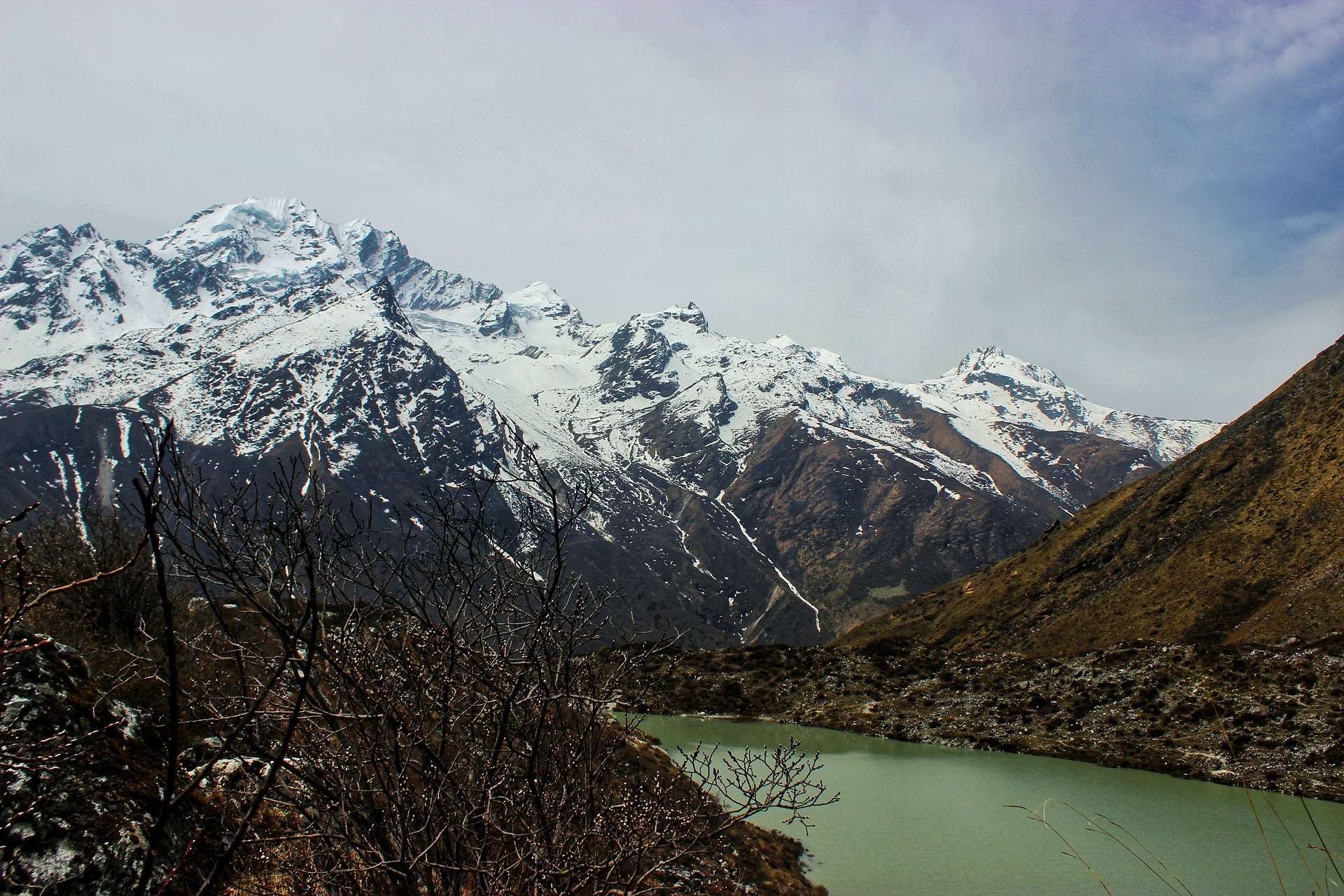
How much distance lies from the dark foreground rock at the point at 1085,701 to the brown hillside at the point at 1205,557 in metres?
6.18

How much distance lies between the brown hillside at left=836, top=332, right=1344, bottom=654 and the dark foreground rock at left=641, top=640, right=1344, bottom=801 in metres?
6.18

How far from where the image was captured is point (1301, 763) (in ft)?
86.0

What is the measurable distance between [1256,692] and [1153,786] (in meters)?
10.1

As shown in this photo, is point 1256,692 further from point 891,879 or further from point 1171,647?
point 891,879

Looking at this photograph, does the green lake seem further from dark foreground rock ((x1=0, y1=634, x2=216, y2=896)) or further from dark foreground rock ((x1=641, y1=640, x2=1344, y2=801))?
dark foreground rock ((x1=0, y1=634, x2=216, y2=896))

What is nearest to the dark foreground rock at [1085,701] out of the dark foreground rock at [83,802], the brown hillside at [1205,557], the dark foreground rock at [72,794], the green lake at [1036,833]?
the green lake at [1036,833]

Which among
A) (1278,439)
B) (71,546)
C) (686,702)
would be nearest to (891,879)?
(71,546)

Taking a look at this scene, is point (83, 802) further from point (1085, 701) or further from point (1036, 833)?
point (1085, 701)

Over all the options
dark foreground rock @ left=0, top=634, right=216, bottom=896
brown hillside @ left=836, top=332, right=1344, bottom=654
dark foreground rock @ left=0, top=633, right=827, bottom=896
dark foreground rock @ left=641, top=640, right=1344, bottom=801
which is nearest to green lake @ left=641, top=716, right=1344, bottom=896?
dark foreground rock @ left=641, top=640, right=1344, bottom=801

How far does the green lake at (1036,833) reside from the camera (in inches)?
694

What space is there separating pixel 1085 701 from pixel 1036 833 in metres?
20.0

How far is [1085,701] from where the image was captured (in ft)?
126

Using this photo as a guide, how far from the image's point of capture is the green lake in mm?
17625

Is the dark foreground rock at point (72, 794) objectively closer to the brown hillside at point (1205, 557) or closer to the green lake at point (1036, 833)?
the green lake at point (1036, 833)
